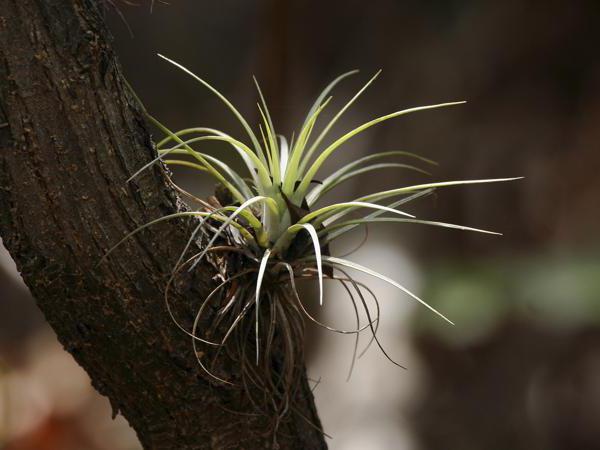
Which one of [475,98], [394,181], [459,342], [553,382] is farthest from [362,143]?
[553,382]

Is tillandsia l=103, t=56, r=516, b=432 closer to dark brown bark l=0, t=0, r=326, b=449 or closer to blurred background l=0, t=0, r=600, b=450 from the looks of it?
dark brown bark l=0, t=0, r=326, b=449

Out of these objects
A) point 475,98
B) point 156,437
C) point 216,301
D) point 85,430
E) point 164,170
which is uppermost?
point 164,170

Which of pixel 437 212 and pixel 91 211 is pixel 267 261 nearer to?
pixel 91 211

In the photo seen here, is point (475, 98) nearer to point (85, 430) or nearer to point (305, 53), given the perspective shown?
point (305, 53)

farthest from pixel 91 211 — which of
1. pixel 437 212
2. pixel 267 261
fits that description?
pixel 437 212

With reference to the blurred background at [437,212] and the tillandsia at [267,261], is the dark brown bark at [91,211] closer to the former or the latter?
the tillandsia at [267,261]

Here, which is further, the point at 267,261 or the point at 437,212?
the point at 437,212

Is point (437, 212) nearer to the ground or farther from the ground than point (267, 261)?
nearer to the ground

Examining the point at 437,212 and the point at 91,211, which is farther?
the point at 437,212
